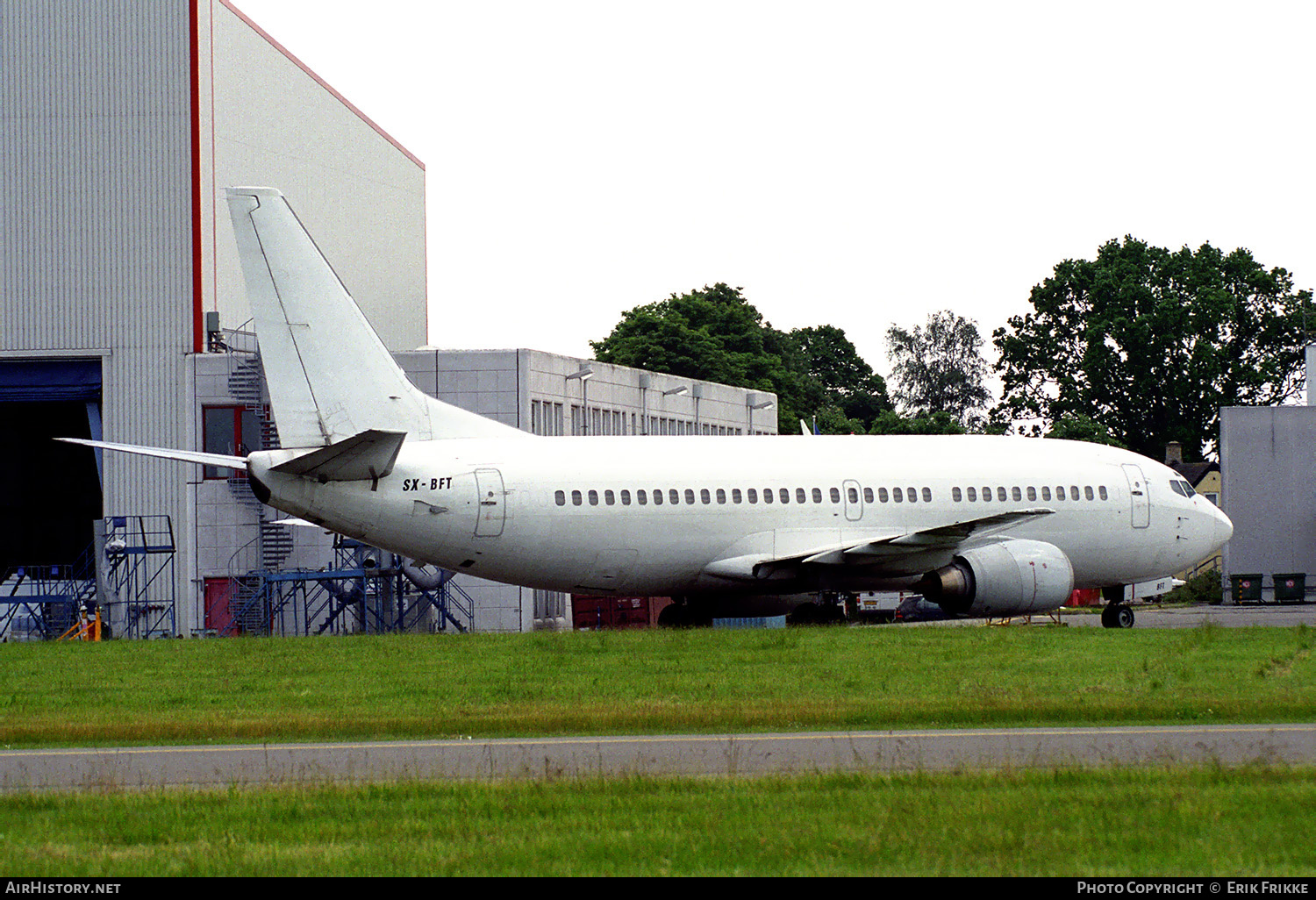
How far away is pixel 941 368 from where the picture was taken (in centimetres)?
13512

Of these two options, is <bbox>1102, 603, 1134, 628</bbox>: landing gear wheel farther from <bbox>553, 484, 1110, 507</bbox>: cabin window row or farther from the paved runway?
the paved runway

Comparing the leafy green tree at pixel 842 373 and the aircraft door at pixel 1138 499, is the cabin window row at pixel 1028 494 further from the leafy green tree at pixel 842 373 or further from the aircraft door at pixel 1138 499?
the leafy green tree at pixel 842 373

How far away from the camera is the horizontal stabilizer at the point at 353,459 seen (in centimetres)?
2861

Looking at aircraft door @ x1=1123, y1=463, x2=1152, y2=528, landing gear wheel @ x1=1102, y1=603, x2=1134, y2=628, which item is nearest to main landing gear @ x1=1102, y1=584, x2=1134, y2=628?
landing gear wheel @ x1=1102, y1=603, x2=1134, y2=628

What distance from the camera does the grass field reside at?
32.2ft

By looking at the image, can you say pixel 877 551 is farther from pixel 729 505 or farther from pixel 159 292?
pixel 159 292

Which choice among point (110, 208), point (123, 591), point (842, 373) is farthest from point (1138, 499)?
point (842, 373)

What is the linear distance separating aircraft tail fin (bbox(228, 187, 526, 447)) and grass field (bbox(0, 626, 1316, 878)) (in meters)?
4.06

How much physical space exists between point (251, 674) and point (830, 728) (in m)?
10.4

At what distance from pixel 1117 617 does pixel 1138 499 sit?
2.59m

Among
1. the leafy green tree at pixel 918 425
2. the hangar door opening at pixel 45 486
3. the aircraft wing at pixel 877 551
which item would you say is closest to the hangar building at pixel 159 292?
the hangar door opening at pixel 45 486

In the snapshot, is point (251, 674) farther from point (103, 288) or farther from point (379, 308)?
point (379, 308)

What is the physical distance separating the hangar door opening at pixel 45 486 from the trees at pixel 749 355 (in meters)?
43.8

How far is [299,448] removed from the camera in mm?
29625
